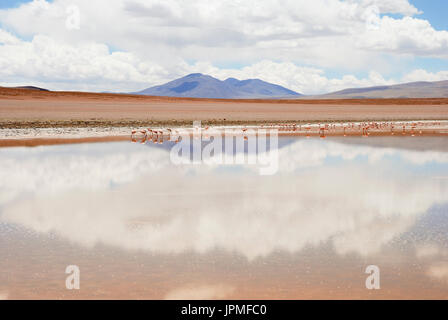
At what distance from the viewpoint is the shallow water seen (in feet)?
16.5

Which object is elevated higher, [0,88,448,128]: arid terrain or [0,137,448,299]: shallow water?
[0,88,448,128]: arid terrain

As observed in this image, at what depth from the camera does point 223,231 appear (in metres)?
6.84

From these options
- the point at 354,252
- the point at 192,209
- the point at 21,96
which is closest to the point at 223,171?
the point at 192,209

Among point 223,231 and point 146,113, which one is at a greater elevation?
point 146,113

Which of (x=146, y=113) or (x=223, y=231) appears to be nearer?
(x=223, y=231)

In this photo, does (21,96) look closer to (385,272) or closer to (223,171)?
(223,171)

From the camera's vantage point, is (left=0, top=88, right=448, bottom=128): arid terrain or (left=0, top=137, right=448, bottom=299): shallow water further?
(left=0, top=88, right=448, bottom=128): arid terrain

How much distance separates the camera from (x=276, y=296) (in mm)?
4730

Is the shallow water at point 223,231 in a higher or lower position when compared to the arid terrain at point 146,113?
lower

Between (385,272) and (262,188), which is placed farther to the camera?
(262,188)

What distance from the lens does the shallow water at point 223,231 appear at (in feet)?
16.5

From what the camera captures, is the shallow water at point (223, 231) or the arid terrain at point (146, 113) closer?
the shallow water at point (223, 231)
